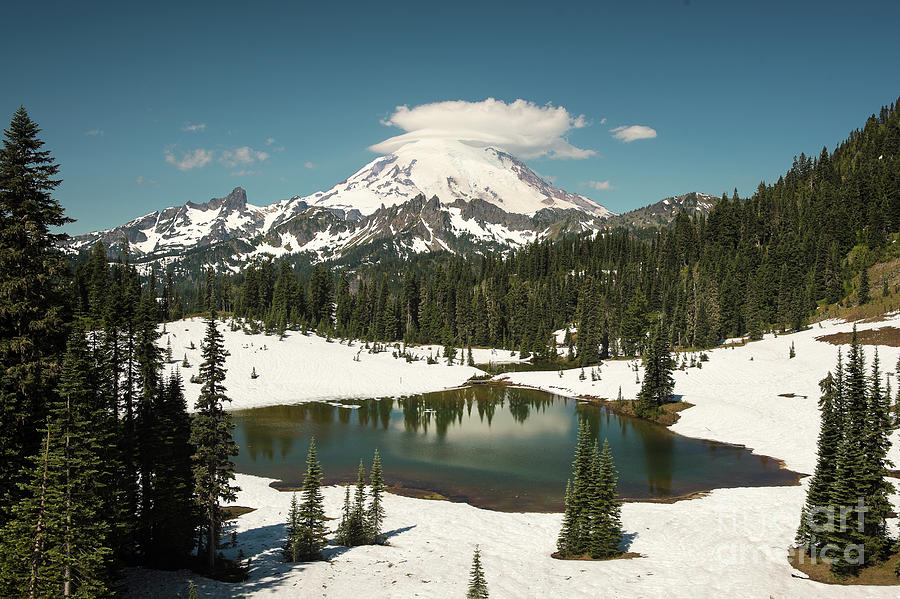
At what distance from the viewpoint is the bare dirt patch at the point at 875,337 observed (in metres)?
69.2

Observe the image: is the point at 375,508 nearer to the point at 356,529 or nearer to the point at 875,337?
the point at 356,529

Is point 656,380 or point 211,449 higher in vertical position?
point 211,449

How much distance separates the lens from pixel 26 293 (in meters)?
18.9

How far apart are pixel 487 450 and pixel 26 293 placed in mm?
44557

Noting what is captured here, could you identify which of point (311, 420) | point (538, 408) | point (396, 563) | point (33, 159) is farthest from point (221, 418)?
point (538, 408)

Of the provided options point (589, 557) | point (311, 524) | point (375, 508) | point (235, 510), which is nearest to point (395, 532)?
point (375, 508)

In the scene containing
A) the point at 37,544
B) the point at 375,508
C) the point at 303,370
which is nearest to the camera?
the point at 37,544

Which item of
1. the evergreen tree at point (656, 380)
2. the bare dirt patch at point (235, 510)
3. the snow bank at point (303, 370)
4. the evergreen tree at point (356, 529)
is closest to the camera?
the evergreen tree at point (356, 529)

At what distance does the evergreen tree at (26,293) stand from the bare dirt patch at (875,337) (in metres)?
88.8

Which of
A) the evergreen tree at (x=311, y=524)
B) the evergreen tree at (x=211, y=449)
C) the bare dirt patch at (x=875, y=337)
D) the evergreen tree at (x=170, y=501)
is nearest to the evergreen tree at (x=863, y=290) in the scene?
the bare dirt patch at (x=875, y=337)

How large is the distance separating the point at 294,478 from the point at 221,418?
21.6 metres

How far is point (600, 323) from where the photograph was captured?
11656 centimetres

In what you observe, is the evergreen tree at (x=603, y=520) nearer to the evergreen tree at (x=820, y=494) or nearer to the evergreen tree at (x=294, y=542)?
the evergreen tree at (x=820, y=494)

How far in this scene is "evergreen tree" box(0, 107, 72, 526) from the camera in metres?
18.0
